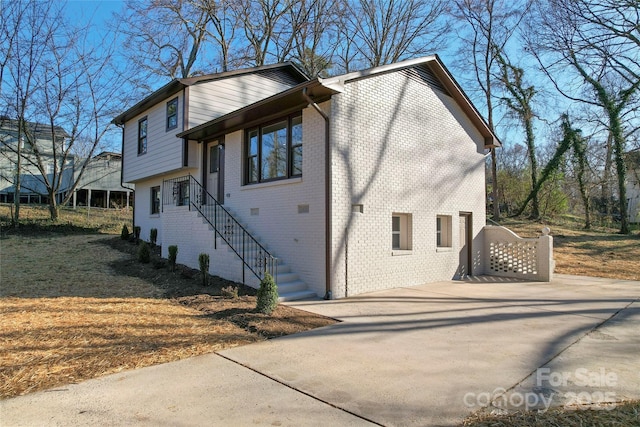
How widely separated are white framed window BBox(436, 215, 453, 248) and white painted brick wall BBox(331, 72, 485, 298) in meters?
0.17

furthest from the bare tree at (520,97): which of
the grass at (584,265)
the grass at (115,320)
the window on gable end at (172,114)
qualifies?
the window on gable end at (172,114)

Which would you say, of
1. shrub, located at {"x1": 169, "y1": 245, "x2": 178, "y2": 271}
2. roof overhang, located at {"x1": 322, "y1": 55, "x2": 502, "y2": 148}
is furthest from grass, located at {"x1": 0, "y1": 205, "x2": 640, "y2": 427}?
roof overhang, located at {"x1": 322, "y1": 55, "x2": 502, "y2": 148}

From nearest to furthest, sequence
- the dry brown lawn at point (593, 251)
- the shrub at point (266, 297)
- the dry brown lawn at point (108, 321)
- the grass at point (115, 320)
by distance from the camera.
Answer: the grass at point (115, 320) → the dry brown lawn at point (108, 321) → the shrub at point (266, 297) → the dry brown lawn at point (593, 251)

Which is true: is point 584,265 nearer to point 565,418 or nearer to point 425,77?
point 425,77

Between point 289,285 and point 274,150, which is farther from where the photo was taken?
point 274,150

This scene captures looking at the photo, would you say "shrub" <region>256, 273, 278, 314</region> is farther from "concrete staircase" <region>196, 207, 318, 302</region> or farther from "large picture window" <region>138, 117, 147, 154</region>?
"large picture window" <region>138, 117, 147, 154</region>

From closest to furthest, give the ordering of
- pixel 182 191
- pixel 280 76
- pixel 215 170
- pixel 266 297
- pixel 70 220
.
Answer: pixel 266 297 → pixel 215 170 → pixel 182 191 → pixel 280 76 → pixel 70 220

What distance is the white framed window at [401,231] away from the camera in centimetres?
1012

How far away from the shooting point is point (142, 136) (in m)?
15.3

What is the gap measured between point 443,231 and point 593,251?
334 inches

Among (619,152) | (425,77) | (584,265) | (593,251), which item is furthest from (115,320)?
(619,152)

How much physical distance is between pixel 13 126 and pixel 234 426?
2322 cm

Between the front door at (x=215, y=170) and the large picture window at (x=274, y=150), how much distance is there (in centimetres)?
153

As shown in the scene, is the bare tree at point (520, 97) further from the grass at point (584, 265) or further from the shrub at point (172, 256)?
the shrub at point (172, 256)
